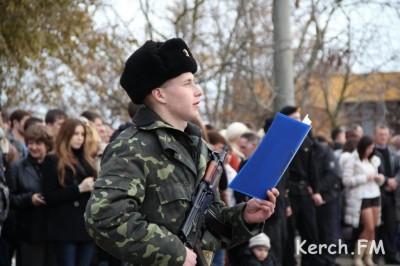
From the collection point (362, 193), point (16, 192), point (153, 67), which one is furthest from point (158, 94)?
point (362, 193)

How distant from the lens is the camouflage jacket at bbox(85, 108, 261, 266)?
3693 millimetres

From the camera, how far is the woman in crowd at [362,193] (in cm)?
1165

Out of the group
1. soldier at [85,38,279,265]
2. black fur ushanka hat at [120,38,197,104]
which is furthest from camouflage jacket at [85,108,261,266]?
black fur ushanka hat at [120,38,197,104]

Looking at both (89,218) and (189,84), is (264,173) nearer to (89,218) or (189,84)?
(189,84)

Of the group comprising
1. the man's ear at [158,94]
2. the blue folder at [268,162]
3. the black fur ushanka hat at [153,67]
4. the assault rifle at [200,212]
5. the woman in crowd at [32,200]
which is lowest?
the woman in crowd at [32,200]

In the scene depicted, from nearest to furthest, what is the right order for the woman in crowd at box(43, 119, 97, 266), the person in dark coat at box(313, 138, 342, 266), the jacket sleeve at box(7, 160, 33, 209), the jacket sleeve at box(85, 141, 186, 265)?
the jacket sleeve at box(85, 141, 186, 265) < the woman in crowd at box(43, 119, 97, 266) < the jacket sleeve at box(7, 160, 33, 209) < the person in dark coat at box(313, 138, 342, 266)

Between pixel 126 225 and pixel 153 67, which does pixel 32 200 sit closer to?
pixel 153 67

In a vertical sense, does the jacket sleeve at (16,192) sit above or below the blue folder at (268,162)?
below

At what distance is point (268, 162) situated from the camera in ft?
13.1

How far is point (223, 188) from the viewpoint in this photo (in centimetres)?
807

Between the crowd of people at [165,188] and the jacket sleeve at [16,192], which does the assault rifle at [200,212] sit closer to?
the crowd of people at [165,188]

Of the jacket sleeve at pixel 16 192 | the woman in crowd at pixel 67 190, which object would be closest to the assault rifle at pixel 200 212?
the woman in crowd at pixel 67 190

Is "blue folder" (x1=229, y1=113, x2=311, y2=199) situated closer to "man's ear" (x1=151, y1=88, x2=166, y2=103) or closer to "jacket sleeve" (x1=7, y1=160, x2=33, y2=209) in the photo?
"man's ear" (x1=151, y1=88, x2=166, y2=103)

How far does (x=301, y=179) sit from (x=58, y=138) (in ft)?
11.3
